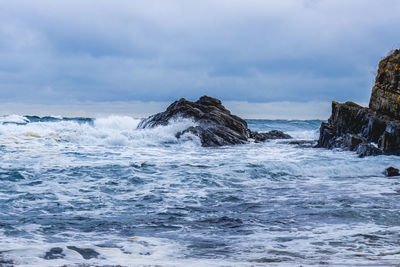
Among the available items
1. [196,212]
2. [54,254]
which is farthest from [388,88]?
[54,254]

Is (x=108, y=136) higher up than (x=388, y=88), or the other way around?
(x=388, y=88)

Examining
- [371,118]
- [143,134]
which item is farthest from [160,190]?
[143,134]

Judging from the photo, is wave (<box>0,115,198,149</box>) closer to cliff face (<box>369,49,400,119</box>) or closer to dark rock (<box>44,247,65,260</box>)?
cliff face (<box>369,49,400,119</box>)

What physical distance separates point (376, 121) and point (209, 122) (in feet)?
31.6

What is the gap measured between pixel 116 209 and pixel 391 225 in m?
4.30

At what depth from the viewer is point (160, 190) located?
858cm

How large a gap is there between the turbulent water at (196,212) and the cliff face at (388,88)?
135 inches

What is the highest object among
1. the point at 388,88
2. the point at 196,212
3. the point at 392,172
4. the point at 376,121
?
the point at 388,88

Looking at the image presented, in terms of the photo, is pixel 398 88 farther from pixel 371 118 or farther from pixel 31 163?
pixel 31 163

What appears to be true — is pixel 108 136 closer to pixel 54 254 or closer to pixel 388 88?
pixel 388 88

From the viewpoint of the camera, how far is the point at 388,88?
1627 centimetres

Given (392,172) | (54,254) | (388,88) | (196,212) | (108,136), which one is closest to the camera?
(54,254)

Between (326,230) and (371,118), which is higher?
(371,118)

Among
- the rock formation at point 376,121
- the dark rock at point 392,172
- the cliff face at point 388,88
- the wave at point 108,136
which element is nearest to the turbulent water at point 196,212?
the dark rock at point 392,172
